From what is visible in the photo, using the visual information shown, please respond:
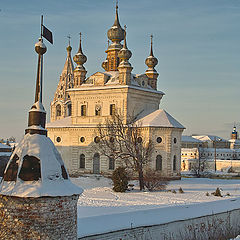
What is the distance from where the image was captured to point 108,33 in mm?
41344

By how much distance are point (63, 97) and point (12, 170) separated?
1762 inches

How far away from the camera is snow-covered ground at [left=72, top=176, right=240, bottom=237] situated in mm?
10469

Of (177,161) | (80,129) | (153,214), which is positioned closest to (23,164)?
(153,214)

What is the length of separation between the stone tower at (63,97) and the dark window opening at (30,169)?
43996 millimetres

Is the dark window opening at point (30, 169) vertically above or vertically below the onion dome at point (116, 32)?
below

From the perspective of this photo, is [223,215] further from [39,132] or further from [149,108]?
[149,108]

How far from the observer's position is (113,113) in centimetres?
3641

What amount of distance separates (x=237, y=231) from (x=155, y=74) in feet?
87.5

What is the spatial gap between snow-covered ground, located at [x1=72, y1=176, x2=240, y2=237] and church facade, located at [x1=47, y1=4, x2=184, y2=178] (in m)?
5.40

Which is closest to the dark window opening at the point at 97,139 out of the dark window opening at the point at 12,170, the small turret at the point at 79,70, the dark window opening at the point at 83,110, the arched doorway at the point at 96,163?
the arched doorway at the point at 96,163

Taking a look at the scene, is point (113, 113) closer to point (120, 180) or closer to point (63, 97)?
point (120, 180)

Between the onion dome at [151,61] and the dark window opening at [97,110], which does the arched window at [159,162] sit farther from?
the onion dome at [151,61]

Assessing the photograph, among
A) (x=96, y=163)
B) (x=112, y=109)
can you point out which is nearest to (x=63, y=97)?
(x=112, y=109)

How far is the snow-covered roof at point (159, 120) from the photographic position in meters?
34.0
